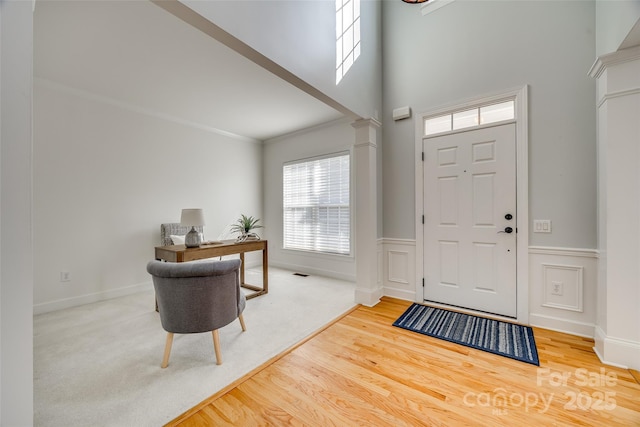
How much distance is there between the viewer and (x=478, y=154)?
2770 millimetres

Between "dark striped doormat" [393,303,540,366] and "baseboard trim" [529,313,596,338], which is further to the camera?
"baseboard trim" [529,313,596,338]

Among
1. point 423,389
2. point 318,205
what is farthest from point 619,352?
point 318,205

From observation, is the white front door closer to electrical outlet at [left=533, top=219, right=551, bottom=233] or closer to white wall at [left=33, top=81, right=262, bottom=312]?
electrical outlet at [left=533, top=219, right=551, bottom=233]

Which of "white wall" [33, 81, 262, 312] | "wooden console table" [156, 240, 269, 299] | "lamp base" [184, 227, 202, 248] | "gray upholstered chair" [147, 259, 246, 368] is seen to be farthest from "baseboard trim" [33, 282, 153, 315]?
"gray upholstered chair" [147, 259, 246, 368]

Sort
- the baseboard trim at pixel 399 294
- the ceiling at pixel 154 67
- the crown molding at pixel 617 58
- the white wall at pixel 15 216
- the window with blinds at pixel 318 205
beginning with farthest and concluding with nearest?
the window with blinds at pixel 318 205
the baseboard trim at pixel 399 294
the ceiling at pixel 154 67
the crown molding at pixel 617 58
the white wall at pixel 15 216

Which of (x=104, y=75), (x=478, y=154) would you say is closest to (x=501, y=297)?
(x=478, y=154)

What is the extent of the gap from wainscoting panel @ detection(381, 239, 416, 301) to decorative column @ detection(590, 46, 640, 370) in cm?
161

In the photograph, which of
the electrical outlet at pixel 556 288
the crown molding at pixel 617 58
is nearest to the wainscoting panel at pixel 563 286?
the electrical outlet at pixel 556 288

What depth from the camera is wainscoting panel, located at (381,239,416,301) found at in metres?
3.22

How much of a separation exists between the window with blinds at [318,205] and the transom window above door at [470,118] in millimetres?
1530

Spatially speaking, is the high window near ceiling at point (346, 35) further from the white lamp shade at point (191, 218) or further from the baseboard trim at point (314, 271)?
the baseboard trim at point (314, 271)

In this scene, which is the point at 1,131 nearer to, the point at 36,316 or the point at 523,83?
the point at 36,316

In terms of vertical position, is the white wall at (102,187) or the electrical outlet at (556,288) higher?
the white wall at (102,187)

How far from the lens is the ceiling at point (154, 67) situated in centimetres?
208
